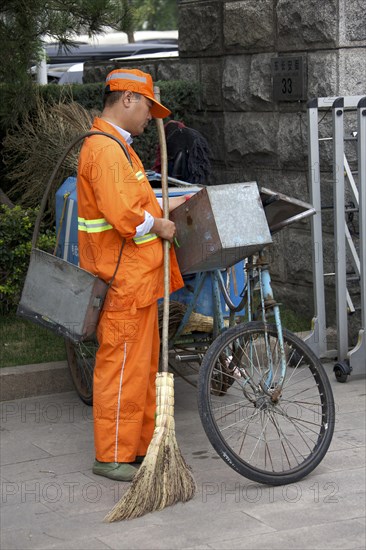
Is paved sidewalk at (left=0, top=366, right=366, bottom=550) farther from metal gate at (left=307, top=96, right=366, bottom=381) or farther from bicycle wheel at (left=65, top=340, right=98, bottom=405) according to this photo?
metal gate at (left=307, top=96, right=366, bottom=381)

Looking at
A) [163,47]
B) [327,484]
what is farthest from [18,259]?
[163,47]

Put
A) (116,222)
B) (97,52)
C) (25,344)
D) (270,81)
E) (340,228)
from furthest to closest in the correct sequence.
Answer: (97,52)
(270,81)
(25,344)
(340,228)
(116,222)

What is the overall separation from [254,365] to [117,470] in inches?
33.7

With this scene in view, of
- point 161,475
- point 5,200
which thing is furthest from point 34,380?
point 5,200

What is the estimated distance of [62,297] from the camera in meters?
5.48

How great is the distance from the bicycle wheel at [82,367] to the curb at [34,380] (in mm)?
195

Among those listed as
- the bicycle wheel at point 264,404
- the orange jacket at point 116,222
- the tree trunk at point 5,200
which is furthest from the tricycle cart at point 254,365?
the tree trunk at point 5,200

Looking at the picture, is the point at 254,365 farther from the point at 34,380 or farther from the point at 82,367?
the point at 34,380

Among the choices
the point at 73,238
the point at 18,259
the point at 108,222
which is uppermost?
the point at 108,222

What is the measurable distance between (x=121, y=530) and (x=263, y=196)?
1787 mm

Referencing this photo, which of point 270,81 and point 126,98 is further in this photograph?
point 270,81

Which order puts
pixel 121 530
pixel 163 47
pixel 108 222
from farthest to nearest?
pixel 163 47 → pixel 108 222 → pixel 121 530

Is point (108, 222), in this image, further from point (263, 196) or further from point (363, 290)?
point (363, 290)

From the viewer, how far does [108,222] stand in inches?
205
